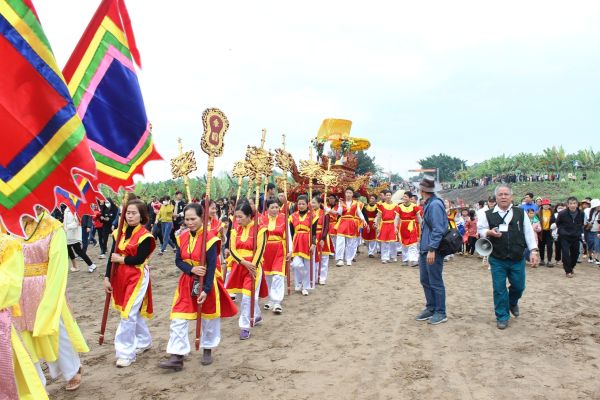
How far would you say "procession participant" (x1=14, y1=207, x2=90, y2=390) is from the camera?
293 cm

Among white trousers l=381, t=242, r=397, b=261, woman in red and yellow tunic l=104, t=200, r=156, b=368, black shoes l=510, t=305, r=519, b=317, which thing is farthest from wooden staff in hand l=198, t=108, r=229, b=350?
white trousers l=381, t=242, r=397, b=261

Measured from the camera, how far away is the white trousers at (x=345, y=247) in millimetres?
10789

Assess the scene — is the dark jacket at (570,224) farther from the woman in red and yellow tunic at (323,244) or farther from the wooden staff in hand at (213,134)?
the wooden staff in hand at (213,134)

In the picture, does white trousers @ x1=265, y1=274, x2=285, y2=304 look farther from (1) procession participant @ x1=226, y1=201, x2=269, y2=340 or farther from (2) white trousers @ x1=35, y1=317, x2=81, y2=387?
(2) white trousers @ x1=35, y1=317, x2=81, y2=387

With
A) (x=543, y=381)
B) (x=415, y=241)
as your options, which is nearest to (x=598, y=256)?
(x=415, y=241)

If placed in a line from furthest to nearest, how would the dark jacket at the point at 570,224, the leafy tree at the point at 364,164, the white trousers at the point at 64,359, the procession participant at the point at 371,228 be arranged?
the leafy tree at the point at 364,164 → the procession participant at the point at 371,228 → the dark jacket at the point at 570,224 → the white trousers at the point at 64,359

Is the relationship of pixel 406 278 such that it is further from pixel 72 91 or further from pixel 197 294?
pixel 72 91

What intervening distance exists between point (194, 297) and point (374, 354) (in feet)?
6.98

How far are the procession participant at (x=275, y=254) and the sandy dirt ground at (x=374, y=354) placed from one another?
1.12 feet

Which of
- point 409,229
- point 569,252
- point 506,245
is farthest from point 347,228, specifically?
point 506,245

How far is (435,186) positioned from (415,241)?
17.4ft

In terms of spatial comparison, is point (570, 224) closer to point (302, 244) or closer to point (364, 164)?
point (302, 244)

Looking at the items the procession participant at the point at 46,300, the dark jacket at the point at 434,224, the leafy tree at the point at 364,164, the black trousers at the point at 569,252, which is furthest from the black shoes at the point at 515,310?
the leafy tree at the point at 364,164

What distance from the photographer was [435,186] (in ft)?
19.3
